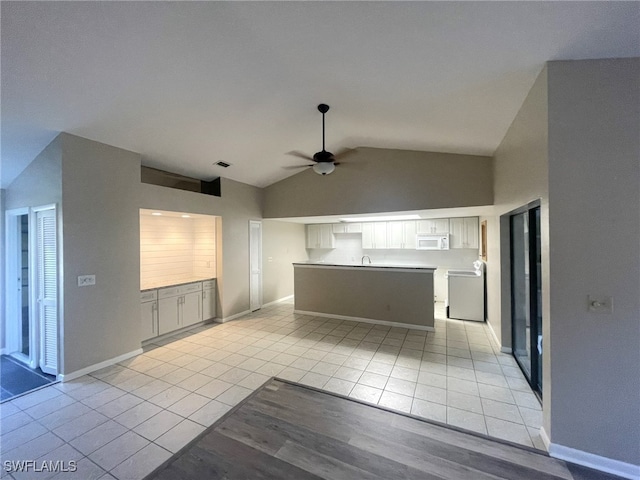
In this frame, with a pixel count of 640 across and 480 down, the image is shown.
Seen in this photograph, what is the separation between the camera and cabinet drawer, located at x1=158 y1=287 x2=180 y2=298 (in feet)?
13.9

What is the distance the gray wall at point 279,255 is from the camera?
6.42 metres

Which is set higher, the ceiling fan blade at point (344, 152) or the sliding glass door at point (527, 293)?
the ceiling fan blade at point (344, 152)

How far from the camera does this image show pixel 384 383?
9.48ft

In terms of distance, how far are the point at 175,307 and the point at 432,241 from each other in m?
5.62

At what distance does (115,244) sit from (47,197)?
88 cm

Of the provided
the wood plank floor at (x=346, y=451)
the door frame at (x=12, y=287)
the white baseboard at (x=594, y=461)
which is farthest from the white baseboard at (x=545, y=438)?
the door frame at (x=12, y=287)

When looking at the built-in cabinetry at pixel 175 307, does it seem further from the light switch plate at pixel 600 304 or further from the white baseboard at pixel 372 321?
the light switch plate at pixel 600 304

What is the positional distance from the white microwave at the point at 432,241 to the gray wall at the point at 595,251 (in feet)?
14.2

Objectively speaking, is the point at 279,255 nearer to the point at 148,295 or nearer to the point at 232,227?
the point at 232,227

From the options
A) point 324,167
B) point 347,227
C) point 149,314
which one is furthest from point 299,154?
point 149,314

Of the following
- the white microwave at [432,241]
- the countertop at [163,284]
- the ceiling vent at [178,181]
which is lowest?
the countertop at [163,284]

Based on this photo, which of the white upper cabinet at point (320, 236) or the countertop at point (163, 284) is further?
the white upper cabinet at point (320, 236)

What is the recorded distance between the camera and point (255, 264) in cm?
603

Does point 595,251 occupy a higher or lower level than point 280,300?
higher
